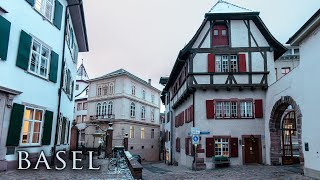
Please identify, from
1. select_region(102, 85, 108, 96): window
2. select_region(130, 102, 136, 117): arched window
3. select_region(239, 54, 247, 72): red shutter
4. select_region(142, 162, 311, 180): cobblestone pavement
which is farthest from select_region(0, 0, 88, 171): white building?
select_region(102, 85, 108, 96): window

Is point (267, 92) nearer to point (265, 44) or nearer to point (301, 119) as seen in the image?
point (265, 44)

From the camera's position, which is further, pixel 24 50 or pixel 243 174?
pixel 243 174

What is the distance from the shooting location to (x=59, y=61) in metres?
15.2

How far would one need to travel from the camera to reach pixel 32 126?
1259 centimetres

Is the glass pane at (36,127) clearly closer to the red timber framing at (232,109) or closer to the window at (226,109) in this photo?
the red timber framing at (232,109)

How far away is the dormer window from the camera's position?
856 inches

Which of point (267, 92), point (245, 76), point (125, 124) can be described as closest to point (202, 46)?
point (245, 76)

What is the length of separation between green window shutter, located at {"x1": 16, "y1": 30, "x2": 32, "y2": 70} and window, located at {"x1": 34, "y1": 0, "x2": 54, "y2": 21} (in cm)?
185

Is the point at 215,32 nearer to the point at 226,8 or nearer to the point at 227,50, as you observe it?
the point at 227,50

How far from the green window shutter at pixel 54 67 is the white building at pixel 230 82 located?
32.1ft

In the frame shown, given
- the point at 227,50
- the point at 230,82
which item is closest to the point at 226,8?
the point at 227,50

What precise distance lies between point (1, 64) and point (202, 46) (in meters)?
14.5

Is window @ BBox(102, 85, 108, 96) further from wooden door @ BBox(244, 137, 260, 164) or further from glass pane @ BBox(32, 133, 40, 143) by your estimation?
glass pane @ BBox(32, 133, 40, 143)

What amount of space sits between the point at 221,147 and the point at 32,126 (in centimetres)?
1288
